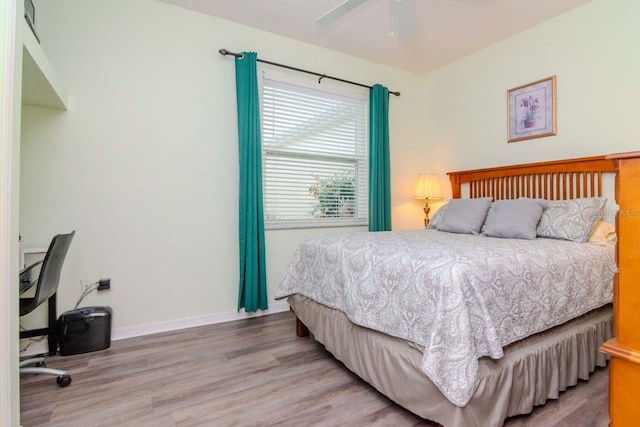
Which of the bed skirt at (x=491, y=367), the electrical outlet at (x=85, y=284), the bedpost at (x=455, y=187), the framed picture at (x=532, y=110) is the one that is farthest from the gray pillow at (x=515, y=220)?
the electrical outlet at (x=85, y=284)

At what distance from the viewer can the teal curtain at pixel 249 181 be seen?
2852 mm

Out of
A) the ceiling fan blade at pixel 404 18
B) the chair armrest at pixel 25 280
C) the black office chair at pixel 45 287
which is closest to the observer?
the black office chair at pixel 45 287

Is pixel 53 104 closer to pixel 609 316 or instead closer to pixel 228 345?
pixel 228 345

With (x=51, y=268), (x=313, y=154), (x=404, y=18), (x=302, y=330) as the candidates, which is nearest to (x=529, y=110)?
(x=404, y=18)

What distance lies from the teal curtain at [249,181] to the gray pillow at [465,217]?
1.69 metres

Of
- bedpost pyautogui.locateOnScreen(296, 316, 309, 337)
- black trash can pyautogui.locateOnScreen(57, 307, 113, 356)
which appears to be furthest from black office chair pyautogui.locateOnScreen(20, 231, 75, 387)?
bedpost pyautogui.locateOnScreen(296, 316, 309, 337)

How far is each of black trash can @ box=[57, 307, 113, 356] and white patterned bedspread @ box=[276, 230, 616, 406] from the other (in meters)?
1.54

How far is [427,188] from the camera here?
12.4ft

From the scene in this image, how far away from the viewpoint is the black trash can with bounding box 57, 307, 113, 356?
2162mm

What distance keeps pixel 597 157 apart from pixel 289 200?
8.56ft

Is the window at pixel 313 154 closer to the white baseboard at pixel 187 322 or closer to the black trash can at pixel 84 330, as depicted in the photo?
the white baseboard at pixel 187 322

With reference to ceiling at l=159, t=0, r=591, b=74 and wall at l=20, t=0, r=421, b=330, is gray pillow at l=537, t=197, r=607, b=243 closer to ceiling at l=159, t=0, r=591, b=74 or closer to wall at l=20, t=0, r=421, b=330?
ceiling at l=159, t=0, r=591, b=74

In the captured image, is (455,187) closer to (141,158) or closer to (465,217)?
(465,217)

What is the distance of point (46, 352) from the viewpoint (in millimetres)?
2201
